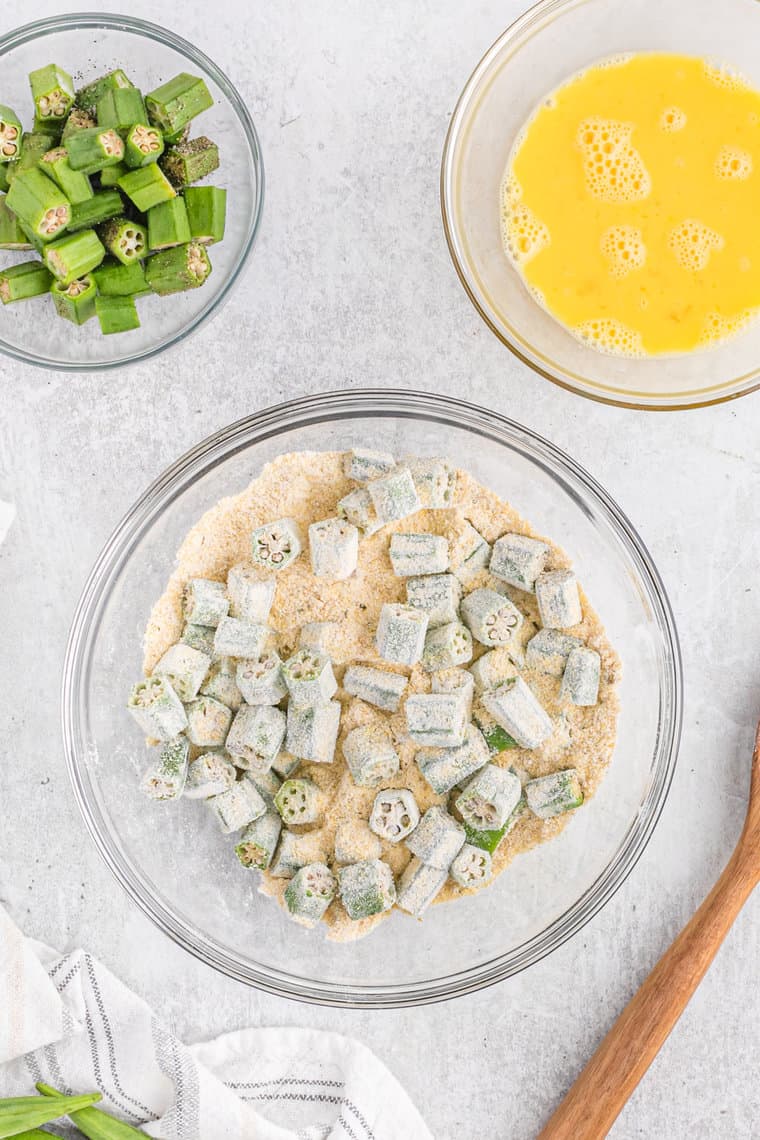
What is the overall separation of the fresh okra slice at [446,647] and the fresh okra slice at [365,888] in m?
0.45

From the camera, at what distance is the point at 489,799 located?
209 cm

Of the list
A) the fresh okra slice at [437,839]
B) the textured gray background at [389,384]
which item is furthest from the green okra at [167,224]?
the fresh okra slice at [437,839]

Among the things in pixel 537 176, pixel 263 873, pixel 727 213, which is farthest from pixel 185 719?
pixel 727 213

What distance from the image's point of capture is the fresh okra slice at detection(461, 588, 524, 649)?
83.8 inches

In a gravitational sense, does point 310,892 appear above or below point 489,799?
below

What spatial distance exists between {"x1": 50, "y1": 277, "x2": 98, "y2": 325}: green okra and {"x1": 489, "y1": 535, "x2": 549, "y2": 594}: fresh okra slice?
108 cm

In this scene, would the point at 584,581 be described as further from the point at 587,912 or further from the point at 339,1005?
the point at 339,1005

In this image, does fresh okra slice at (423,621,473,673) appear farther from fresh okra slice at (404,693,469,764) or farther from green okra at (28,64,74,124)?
green okra at (28,64,74,124)

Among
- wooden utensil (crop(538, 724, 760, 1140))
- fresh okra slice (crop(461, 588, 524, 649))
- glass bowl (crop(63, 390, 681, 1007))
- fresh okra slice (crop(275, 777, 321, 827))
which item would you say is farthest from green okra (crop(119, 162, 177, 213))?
wooden utensil (crop(538, 724, 760, 1140))

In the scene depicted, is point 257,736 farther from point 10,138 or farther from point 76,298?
point 10,138

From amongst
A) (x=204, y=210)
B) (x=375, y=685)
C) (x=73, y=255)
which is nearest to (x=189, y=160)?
(x=204, y=210)

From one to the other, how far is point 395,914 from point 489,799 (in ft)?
1.39

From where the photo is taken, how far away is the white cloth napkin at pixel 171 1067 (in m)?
2.34

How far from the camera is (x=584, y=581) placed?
2285mm
